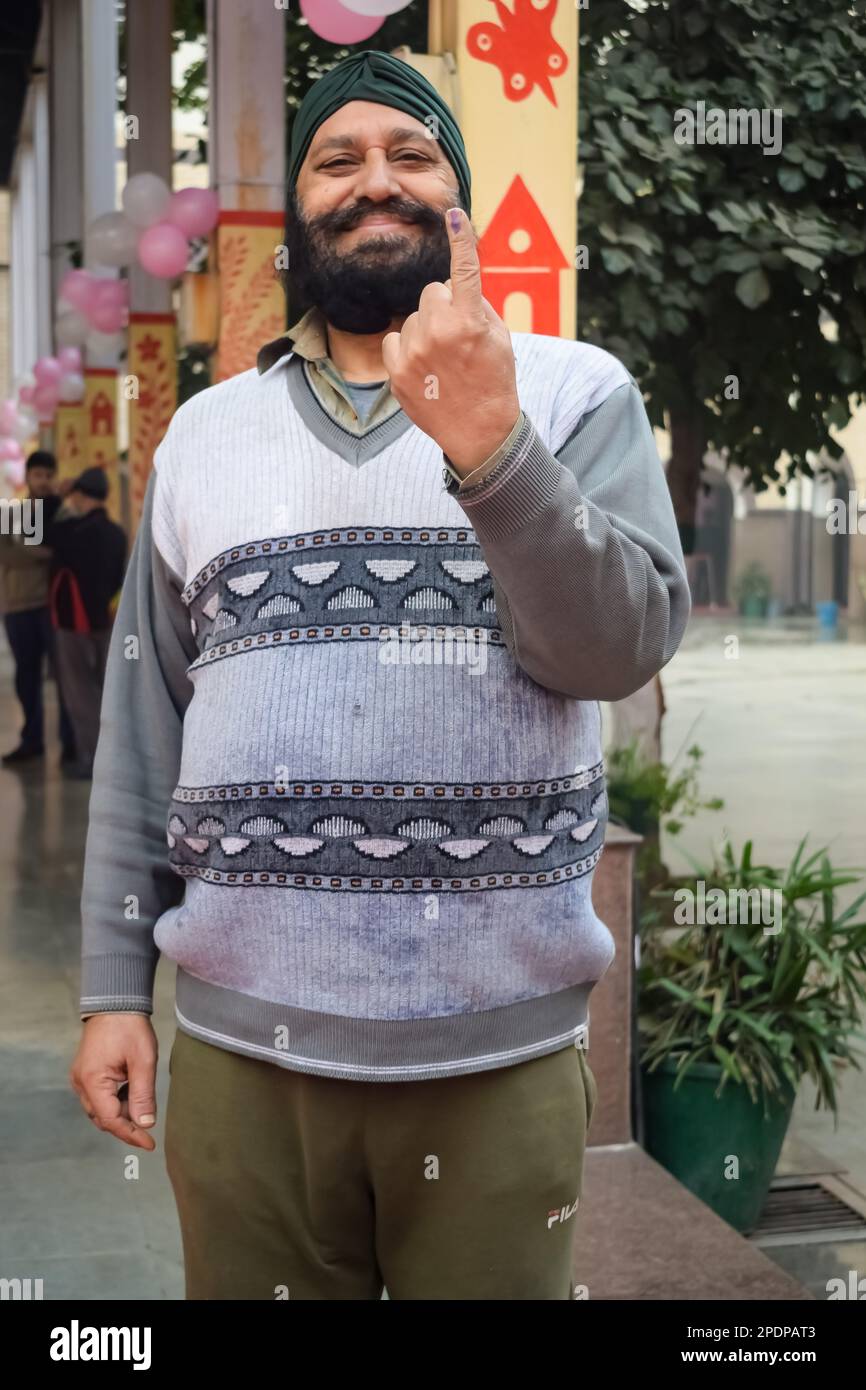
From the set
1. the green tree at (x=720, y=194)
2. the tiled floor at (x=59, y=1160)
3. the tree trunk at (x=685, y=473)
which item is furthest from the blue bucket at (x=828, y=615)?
the green tree at (x=720, y=194)

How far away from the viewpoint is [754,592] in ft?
95.6

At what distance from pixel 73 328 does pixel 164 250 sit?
3543 mm

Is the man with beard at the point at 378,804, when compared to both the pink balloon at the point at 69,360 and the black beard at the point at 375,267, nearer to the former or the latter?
the black beard at the point at 375,267

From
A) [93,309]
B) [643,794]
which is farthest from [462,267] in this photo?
[93,309]

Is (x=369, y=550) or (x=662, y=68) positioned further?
(x=662, y=68)

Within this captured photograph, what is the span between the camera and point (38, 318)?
753 inches

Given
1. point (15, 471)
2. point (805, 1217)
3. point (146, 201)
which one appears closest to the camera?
point (805, 1217)

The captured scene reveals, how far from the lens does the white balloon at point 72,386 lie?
41.8 feet

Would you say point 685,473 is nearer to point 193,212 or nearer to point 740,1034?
point 193,212

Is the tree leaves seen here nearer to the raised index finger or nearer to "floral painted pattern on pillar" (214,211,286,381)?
"floral painted pattern on pillar" (214,211,286,381)

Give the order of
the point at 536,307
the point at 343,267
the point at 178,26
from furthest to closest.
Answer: the point at 178,26
the point at 536,307
the point at 343,267

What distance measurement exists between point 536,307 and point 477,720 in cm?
241
